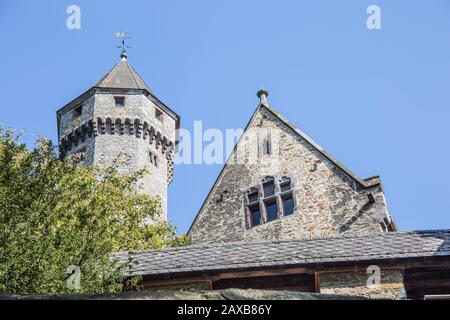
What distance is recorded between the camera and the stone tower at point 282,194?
16.3 meters

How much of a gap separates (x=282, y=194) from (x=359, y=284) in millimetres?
7758

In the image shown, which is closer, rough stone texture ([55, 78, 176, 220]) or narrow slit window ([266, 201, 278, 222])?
narrow slit window ([266, 201, 278, 222])

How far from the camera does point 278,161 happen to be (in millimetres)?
18734

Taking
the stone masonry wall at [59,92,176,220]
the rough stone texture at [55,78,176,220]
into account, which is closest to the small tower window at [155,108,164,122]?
the rough stone texture at [55,78,176,220]

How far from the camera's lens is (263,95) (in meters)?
20.7

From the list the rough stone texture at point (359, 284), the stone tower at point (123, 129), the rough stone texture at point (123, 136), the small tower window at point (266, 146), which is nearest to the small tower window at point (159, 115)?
the stone tower at point (123, 129)

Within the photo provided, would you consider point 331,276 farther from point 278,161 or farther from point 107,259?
point 278,161

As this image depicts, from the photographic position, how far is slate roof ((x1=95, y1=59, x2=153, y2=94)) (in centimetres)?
3930

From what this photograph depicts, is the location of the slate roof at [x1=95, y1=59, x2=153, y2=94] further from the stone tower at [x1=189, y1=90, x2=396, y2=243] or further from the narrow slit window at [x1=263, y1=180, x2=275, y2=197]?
the narrow slit window at [x1=263, y1=180, x2=275, y2=197]

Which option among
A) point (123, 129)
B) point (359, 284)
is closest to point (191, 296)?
point (359, 284)

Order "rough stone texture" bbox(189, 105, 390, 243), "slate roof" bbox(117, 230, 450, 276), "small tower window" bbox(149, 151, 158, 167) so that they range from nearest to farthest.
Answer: "slate roof" bbox(117, 230, 450, 276), "rough stone texture" bbox(189, 105, 390, 243), "small tower window" bbox(149, 151, 158, 167)

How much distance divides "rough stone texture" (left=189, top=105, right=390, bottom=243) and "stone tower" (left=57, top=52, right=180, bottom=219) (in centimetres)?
1615

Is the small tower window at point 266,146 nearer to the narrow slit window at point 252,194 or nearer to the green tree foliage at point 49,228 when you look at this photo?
the narrow slit window at point 252,194

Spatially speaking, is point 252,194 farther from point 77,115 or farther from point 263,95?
point 77,115
